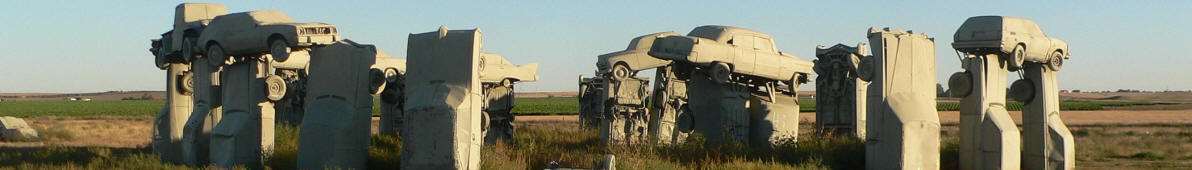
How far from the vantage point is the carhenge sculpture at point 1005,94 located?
20000 mm

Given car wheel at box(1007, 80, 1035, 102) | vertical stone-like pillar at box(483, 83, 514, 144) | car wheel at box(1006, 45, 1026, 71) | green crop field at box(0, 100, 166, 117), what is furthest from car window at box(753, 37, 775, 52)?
green crop field at box(0, 100, 166, 117)

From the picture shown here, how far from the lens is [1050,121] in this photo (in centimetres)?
2147

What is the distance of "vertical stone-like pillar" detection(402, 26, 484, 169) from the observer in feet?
58.1

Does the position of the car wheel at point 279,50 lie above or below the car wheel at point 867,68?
above

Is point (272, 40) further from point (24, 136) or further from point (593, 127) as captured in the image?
point (24, 136)

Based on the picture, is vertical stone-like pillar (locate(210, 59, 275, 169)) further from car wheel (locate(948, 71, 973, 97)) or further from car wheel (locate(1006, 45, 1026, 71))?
car wheel (locate(1006, 45, 1026, 71))

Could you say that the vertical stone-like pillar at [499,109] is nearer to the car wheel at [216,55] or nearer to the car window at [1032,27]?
the car wheel at [216,55]

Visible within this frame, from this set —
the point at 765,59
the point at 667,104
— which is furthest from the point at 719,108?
the point at 765,59

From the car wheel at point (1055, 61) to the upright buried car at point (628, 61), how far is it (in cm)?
745

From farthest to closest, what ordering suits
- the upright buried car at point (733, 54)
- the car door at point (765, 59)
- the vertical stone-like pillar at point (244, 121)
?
1. the car door at point (765, 59)
2. the upright buried car at point (733, 54)
3. the vertical stone-like pillar at point (244, 121)

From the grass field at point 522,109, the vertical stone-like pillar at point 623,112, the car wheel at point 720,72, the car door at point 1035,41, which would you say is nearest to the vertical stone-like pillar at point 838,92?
the car wheel at point 720,72

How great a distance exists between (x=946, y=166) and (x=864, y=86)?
509 cm

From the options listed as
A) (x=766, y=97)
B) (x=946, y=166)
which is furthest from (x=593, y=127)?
(x=946, y=166)

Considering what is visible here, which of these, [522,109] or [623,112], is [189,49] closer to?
[623,112]
